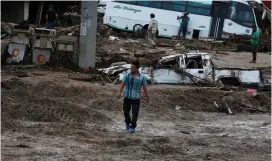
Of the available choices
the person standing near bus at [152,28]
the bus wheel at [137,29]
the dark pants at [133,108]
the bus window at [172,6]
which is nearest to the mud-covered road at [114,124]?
the dark pants at [133,108]

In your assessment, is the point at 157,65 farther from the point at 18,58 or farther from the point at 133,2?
the point at 133,2

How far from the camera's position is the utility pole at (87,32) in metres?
18.3

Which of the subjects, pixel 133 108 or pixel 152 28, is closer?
pixel 133 108

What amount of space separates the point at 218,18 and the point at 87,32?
1552cm

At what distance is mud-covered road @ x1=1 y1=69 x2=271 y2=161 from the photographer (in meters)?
8.81

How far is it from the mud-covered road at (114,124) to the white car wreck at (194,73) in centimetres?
65

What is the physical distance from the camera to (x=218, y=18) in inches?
1268

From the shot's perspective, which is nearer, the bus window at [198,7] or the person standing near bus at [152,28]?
the person standing near bus at [152,28]

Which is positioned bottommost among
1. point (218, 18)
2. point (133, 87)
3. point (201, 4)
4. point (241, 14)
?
point (133, 87)

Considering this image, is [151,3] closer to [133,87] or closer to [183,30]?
[183,30]

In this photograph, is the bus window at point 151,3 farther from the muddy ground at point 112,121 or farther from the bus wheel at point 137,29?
the muddy ground at point 112,121

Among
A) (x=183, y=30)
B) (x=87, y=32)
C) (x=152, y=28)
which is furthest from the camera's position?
(x=183, y=30)

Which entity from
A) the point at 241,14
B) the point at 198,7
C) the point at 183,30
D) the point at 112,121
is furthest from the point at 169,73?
the point at 241,14

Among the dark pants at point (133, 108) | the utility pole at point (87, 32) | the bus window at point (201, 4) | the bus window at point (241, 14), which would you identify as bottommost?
the dark pants at point (133, 108)
